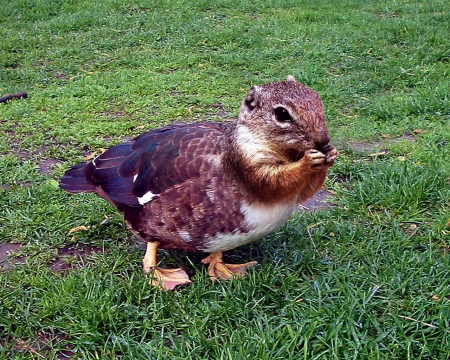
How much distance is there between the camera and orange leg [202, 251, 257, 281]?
9.94ft

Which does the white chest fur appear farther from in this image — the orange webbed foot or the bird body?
the orange webbed foot

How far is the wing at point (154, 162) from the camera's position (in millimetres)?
2896

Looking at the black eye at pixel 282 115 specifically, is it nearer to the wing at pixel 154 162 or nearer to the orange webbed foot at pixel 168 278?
the wing at pixel 154 162

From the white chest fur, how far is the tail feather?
90 cm

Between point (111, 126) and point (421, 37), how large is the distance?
14.0ft

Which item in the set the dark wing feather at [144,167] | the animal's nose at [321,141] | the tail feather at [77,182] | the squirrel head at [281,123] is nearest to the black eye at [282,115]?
the squirrel head at [281,123]

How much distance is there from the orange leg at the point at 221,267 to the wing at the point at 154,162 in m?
0.51

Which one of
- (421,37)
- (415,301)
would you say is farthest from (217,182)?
(421,37)

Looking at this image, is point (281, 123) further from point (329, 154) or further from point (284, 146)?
point (329, 154)

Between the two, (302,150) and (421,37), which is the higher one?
(302,150)

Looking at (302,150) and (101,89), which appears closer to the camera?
(302,150)

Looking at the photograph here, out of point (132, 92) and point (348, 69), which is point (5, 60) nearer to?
point (132, 92)

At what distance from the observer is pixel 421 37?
23.3 ft

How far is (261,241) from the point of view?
11.1 ft
